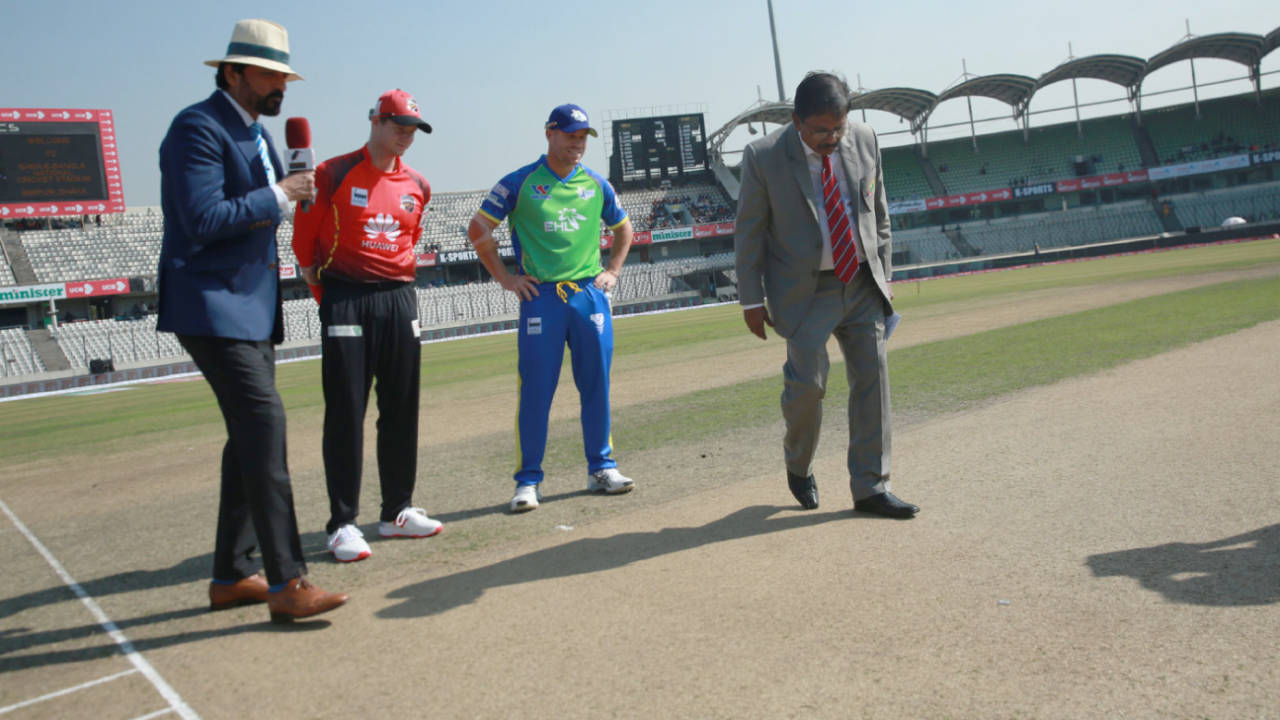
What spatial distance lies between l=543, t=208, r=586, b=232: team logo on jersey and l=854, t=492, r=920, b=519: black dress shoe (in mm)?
2295

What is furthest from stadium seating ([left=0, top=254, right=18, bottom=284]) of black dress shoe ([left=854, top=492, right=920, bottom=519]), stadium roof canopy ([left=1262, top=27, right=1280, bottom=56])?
stadium roof canopy ([left=1262, top=27, right=1280, bottom=56])

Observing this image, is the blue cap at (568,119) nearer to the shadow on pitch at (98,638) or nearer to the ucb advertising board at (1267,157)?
the shadow on pitch at (98,638)

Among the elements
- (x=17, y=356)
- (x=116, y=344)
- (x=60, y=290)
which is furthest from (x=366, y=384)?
(x=60, y=290)

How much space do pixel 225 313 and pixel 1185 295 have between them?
16.6 meters

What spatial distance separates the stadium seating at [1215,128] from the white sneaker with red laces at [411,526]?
70.5 metres

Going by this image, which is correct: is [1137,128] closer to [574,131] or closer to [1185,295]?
[1185,295]

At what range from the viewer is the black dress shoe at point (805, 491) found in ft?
13.5

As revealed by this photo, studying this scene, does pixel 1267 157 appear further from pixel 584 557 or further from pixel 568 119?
pixel 584 557

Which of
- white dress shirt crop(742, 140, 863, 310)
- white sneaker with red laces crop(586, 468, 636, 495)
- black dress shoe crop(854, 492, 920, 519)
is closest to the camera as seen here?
black dress shoe crop(854, 492, 920, 519)

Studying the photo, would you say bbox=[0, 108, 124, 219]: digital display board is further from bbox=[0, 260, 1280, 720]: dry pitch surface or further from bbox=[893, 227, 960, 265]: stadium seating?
bbox=[893, 227, 960, 265]: stadium seating

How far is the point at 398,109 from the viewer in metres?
4.26

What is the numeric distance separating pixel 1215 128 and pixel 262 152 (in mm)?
75092

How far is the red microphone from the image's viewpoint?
10.7 ft

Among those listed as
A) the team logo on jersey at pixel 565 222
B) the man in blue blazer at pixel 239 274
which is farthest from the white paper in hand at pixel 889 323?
the man in blue blazer at pixel 239 274
